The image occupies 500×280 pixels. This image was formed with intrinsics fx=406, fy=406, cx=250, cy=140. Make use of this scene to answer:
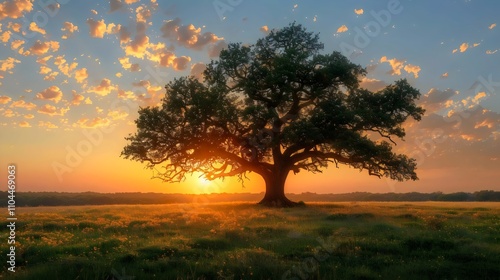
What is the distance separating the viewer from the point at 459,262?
1391 cm

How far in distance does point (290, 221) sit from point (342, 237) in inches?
292

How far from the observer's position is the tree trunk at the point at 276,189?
4416 centimetres

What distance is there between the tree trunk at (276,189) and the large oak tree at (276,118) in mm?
111

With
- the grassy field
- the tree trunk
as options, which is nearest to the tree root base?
the tree trunk

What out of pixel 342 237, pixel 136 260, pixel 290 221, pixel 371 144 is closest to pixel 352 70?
pixel 371 144

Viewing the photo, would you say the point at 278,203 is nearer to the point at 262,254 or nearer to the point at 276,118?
the point at 276,118

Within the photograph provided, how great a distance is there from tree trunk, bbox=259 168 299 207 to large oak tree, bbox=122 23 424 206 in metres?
0.11

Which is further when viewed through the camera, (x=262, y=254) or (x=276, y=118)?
(x=276, y=118)

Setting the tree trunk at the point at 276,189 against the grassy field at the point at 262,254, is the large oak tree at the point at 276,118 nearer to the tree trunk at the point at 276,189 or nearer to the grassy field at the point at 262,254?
the tree trunk at the point at 276,189

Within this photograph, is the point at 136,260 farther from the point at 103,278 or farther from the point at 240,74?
the point at 240,74

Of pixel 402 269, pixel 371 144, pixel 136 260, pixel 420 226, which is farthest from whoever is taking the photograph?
pixel 371 144

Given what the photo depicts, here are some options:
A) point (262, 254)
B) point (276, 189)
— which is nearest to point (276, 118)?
point (276, 189)

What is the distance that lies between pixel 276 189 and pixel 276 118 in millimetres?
8615

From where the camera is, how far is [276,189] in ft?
147
